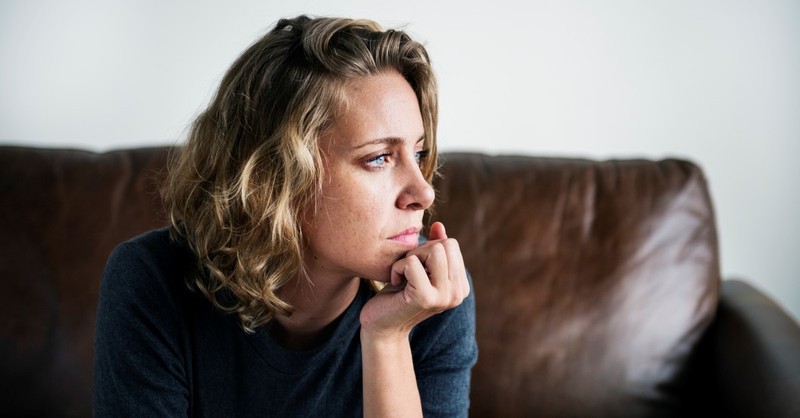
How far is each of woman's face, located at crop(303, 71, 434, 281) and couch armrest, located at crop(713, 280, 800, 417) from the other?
750 mm

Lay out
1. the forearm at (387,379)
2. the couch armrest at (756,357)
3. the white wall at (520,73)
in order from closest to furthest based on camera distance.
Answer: the forearm at (387,379), the couch armrest at (756,357), the white wall at (520,73)

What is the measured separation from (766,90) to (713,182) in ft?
0.92

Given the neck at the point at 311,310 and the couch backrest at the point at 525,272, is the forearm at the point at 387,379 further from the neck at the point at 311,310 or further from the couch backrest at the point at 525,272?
the couch backrest at the point at 525,272

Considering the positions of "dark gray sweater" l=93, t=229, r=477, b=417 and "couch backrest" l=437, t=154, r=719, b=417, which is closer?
"dark gray sweater" l=93, t=229, r=477, b=417

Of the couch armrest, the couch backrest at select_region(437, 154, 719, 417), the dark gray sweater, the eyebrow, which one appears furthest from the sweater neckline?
Result: the couch armrest

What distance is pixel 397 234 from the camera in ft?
3.63

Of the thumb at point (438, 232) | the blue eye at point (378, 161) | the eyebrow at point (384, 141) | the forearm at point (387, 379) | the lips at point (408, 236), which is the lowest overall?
the forearm at point (387, 379)

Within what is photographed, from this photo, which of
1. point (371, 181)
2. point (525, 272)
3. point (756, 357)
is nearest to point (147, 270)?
point (371, 181)

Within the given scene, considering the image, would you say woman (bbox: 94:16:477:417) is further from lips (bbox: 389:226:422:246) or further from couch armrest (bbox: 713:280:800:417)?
couch armrest (bbox: 713:280:800:417)

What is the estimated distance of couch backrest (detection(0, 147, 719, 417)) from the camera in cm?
161

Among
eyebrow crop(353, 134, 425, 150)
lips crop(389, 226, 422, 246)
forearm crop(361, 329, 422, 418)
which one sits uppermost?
eyebrow crop(353, 134, 425, 150)

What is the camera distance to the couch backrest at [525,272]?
1.61m

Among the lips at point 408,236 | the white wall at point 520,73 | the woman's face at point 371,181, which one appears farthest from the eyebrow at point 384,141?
the white wall at point 520,73

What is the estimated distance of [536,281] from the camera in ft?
Result: 5.41
